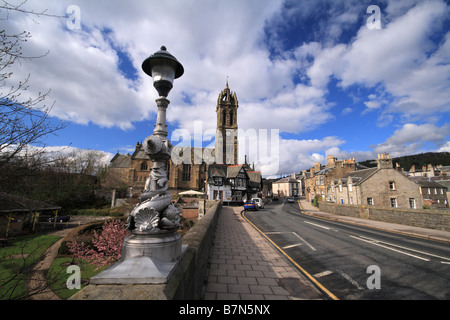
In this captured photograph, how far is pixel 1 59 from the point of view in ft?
8.68

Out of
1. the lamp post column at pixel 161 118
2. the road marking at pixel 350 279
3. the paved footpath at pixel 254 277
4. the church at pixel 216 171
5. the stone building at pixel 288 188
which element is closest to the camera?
the lamp post column at pixel 161 118

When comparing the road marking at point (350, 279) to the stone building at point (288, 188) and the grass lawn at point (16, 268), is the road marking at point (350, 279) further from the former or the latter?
the stone building at point (288, 188)

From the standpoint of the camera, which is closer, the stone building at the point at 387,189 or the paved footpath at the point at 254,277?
the paved footpath at the point at 254,277

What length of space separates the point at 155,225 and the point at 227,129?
5161 cm

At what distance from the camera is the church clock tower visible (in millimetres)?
50500

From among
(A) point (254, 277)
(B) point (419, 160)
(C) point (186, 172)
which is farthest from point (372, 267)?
(B) point (419, 160)

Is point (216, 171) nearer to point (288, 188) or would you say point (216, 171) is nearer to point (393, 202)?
A: point (393, 202)

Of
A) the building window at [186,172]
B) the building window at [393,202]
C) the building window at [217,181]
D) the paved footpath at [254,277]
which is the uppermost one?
the building window at [186,172]

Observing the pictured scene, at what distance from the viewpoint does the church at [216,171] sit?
3794 cm

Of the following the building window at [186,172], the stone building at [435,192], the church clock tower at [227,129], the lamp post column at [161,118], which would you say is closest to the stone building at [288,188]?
the church clock tower at [227,129]

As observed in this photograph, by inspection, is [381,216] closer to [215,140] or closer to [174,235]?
[174,235]

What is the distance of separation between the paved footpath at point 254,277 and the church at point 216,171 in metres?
27.5
